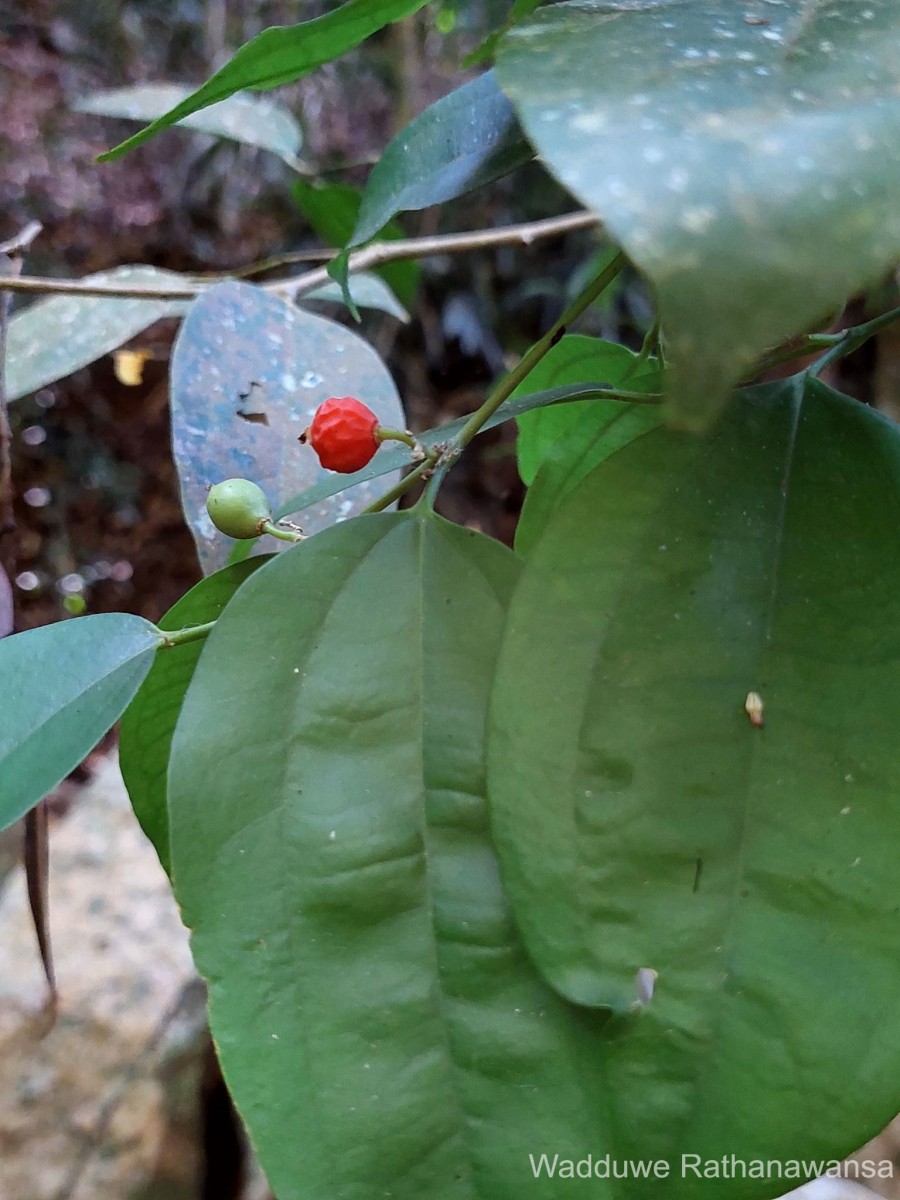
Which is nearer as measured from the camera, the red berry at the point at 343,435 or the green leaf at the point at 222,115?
the red berry at the point at 343,435

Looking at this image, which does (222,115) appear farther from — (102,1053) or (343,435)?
(102,1053)

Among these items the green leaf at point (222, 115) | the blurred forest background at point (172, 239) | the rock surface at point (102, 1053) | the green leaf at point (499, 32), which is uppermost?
the green leaf at point (499, 32)

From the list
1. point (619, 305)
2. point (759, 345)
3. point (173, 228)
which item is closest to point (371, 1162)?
point (759, 345)

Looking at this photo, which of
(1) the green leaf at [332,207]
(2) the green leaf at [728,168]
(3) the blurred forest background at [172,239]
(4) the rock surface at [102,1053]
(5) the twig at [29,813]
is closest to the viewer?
(2) the green leaf at [728,168]

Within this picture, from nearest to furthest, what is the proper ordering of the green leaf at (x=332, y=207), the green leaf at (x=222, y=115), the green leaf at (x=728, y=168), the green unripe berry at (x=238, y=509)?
the green leaf at (x=728, y=168) < the green unripe berry at (x=238, y=509) < the green leaf at (x=222, y=115) < the green leaf at (x=332, y=207)

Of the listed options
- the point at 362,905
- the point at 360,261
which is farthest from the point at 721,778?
the point at 360,261

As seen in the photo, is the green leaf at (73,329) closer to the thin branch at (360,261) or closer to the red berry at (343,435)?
the thin branch at (360,261)

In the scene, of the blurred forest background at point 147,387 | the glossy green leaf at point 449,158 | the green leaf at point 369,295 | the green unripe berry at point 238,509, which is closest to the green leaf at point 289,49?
the glossy green leaf at point 449,158
